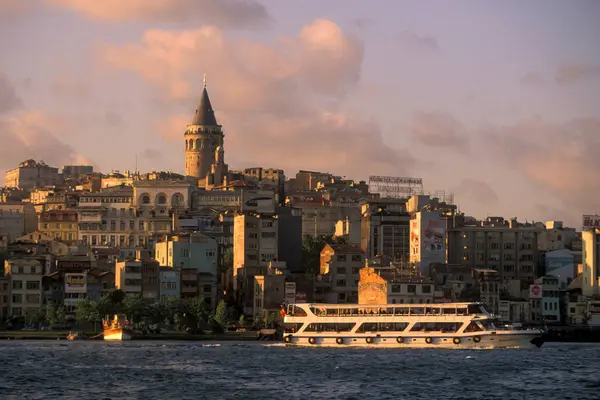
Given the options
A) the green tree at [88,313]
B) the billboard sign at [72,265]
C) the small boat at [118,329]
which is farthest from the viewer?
the billboard sign at [72,265]

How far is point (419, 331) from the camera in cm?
12262

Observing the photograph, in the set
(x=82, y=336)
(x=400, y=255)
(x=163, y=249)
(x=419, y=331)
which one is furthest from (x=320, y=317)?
(x=400, y=255)

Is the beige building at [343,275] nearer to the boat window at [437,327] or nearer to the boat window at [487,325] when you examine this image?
the boat window at [437,327]

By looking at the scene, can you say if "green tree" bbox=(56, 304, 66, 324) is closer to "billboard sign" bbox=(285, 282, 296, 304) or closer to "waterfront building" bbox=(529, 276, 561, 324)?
"billboard sign" bbox=(285, 282, 296, 304)

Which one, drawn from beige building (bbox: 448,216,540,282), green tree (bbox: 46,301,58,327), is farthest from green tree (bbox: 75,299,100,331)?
beige building (bbox: 448,216,540,282)

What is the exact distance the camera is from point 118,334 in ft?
443

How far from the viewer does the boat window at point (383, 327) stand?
4833 inches

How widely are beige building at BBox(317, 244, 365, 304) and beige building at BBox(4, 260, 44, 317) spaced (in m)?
25.0

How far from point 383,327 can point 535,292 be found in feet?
147

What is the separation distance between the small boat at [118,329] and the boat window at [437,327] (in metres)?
24.9

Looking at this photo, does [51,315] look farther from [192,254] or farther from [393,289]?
[393,289]

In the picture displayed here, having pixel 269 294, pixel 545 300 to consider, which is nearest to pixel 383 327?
pixel 269 294

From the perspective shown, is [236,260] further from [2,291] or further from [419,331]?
[419,331]

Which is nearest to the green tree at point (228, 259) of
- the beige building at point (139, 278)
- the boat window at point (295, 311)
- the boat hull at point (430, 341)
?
the beige building at point (139, 278)
